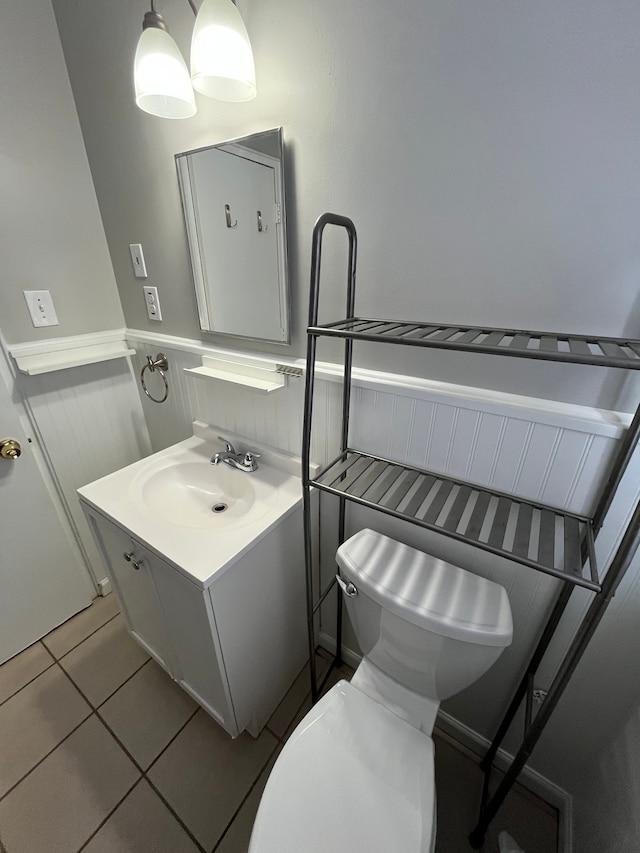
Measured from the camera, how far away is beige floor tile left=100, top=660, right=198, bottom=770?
116 centimetres

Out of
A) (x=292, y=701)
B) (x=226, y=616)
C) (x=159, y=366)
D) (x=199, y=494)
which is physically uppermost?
(x=159, y=366)

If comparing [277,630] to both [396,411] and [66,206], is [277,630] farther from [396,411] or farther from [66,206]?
[66,206]

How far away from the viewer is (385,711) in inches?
34.6

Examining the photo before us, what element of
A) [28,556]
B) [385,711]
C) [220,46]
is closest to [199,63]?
[220,46]

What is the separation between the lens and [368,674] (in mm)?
954

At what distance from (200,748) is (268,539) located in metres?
0.83

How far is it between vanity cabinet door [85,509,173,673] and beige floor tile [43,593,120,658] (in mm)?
400

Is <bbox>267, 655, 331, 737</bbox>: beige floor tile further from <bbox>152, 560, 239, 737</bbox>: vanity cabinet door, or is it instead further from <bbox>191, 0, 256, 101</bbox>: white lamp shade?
<bbox>191, 0, 256, 101</bbox>: white lamp shade

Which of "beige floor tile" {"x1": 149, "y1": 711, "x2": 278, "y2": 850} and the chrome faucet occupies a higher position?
the chrome faucet

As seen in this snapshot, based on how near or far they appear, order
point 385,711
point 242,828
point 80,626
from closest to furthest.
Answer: point 385,711 < point 242,828 < point 80,626

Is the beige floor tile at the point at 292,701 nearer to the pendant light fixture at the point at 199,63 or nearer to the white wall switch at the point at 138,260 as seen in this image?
the white wall switch at the point at 138,260

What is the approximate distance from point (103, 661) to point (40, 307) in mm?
1439

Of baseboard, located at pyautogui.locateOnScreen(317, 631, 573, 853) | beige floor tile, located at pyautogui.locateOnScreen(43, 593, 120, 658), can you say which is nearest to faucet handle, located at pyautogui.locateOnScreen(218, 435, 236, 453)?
beige floor tile, located at pyautogui.locateOnScreen(43, 593, 120, 658)

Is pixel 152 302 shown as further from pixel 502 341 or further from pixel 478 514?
pixel 478 514
